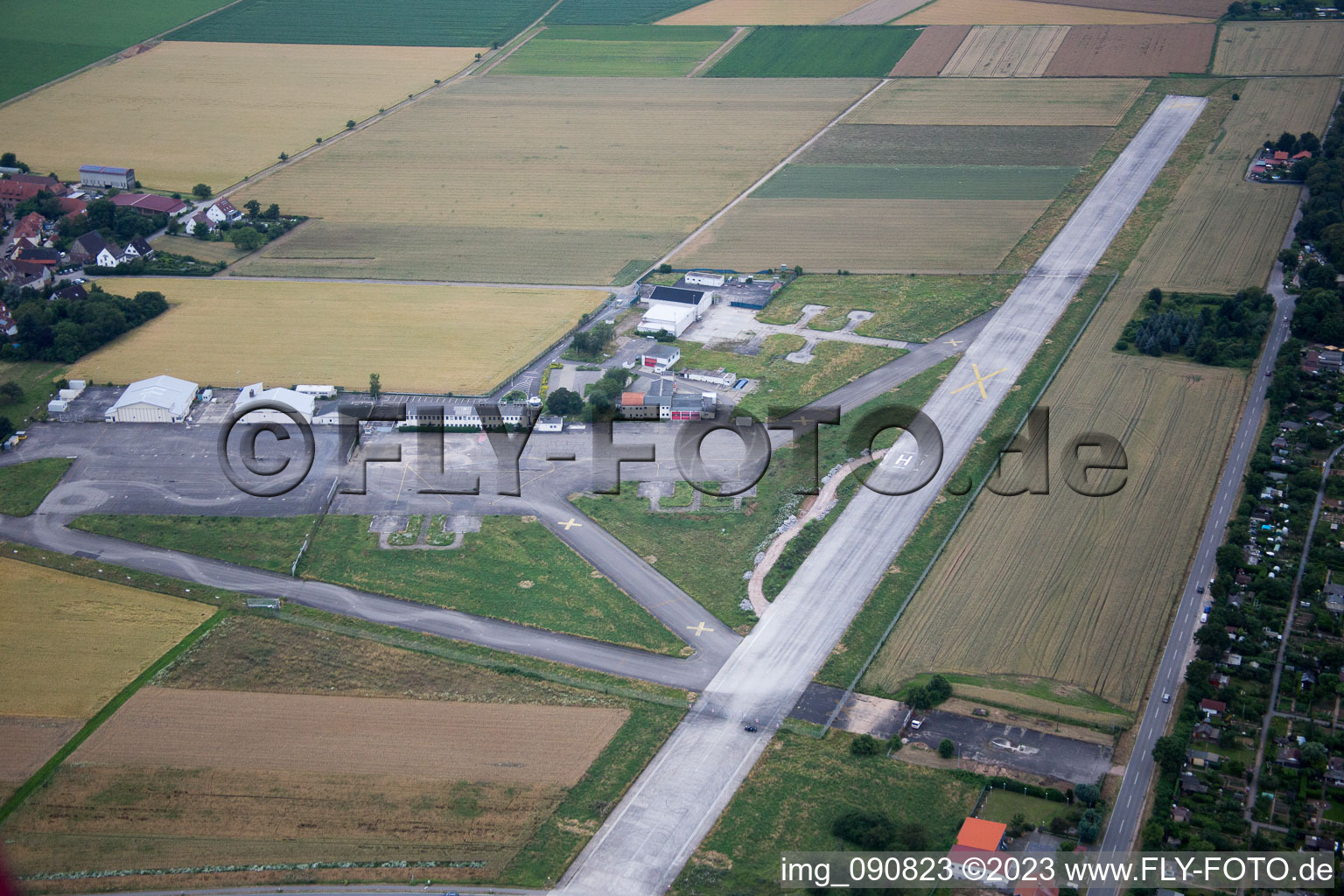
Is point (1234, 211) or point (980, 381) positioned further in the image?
point (1234, 211)

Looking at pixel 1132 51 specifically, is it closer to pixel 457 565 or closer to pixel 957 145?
pixel 957 145

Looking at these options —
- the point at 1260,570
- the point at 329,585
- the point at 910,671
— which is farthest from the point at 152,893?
the point at 1260,570

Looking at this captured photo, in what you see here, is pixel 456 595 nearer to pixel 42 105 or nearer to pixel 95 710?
pixel 95 710

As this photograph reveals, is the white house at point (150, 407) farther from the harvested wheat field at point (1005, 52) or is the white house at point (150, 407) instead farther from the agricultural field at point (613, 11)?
the agricultural field at point (613, 11)

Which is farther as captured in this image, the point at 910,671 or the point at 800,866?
the point at 910,671

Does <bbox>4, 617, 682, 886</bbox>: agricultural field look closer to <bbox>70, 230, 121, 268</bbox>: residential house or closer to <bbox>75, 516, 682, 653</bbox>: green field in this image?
<bbox>75, 516, 682, 653</bbox>: green field

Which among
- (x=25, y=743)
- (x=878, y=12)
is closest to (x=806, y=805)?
(x=25, y=743)
